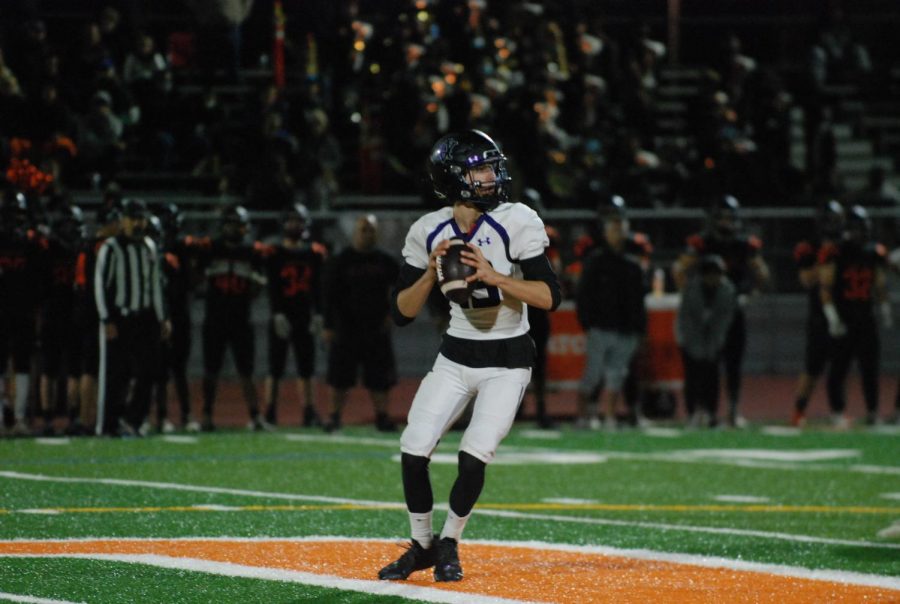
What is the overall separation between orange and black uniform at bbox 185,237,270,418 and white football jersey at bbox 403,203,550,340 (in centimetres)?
770

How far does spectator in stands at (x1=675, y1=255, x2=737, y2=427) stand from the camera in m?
15.0

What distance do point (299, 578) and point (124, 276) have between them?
6.82 m

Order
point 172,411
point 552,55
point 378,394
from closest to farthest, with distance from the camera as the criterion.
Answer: point 378,394
point 172,411
point 552,55

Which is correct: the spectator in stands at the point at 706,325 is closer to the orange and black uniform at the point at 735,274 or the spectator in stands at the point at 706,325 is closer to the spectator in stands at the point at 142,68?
the orange and black uniform at the point at 735,274

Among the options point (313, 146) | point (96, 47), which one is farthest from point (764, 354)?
point (96, 47)

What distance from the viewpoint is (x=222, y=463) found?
460 inches

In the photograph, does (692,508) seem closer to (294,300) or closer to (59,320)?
(294,300)

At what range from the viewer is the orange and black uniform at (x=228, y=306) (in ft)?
47.3

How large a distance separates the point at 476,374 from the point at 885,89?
21.3m

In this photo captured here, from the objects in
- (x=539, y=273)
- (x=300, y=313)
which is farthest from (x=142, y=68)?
(x=539, y=273)

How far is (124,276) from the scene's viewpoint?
13102 millimetres

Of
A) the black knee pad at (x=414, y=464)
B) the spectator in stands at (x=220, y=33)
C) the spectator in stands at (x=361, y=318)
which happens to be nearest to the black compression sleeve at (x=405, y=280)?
the black knee pad at (x=414, y=464)

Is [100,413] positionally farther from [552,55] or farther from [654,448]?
[552,55]

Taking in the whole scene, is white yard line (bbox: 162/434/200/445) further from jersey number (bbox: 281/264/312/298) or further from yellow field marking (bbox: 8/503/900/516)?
yellow field marking (bbox: 8/503/900/516)
